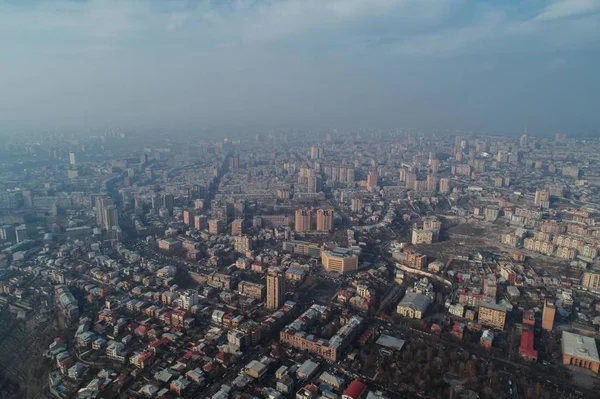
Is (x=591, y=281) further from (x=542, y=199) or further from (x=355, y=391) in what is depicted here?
(x=542, y=199)

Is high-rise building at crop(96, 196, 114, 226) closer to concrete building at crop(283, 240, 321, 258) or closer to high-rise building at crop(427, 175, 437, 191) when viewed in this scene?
concrete building at crop(283, 240, 321, 258)

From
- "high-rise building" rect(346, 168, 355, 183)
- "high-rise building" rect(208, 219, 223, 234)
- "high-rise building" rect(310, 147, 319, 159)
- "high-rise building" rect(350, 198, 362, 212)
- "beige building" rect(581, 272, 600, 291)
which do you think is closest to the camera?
"beige building" rect(581, 272, 600, 291)

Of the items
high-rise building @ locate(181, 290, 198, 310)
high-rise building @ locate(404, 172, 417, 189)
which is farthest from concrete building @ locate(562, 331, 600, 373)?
high-rise building @ locate(404, 172, 417, 189)

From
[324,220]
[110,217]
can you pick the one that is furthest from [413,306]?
[110,217]

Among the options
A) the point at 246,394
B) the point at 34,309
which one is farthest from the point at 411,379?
the point at 34,309

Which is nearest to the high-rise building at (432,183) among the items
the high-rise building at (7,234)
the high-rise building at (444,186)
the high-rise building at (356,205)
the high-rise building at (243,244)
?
the high-rise building at (444,186)
